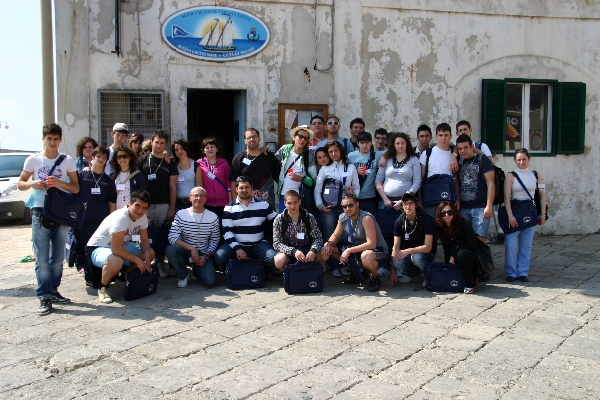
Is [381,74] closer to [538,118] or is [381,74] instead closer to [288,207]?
[538,118]

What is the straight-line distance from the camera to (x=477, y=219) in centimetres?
746

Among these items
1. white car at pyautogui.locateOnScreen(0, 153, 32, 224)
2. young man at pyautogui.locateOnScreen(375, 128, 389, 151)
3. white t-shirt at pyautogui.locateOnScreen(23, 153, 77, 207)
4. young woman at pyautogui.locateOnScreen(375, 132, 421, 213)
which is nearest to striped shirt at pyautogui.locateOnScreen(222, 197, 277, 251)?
young woman at pyautogui.locateOnScreen(375, 132, 421, 213)

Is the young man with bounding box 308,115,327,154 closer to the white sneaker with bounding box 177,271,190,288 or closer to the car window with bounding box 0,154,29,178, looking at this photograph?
the white sneaker with bounding box 177,271,190,288

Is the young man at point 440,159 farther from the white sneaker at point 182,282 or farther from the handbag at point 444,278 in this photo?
the white sneaker at point 182,282

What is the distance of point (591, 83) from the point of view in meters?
11.1

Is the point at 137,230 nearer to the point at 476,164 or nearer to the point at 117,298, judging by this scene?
the point at 117,298

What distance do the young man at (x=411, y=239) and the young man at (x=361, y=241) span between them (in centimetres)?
20

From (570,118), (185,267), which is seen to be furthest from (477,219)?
(570,118)

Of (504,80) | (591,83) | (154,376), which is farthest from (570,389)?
(591,83)

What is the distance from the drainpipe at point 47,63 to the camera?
9.40 meters

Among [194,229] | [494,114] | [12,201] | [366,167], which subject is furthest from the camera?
[12,201]

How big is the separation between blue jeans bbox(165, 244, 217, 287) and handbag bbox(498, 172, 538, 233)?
360 cm

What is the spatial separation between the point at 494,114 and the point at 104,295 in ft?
23.9

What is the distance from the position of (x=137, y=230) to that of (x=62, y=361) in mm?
2176
